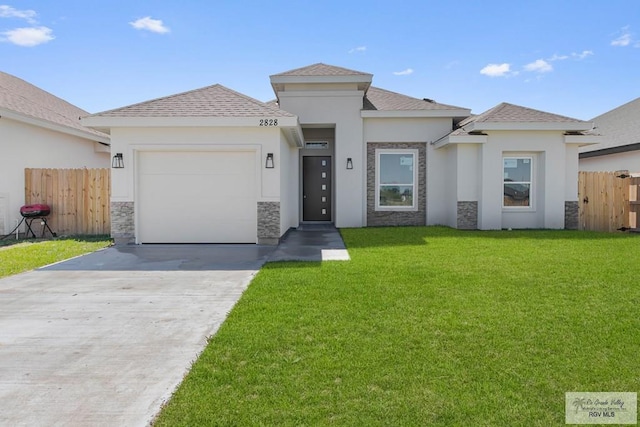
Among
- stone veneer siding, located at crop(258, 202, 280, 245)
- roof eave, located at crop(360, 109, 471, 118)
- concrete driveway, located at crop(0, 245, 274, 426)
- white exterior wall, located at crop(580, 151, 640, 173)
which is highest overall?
roof eave, located at crop(360, 109, 471, 118)

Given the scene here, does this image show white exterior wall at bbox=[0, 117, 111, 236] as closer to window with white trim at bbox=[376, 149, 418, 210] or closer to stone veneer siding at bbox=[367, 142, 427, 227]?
stone veneer siding at bbox=[367, 142, 427, 227]

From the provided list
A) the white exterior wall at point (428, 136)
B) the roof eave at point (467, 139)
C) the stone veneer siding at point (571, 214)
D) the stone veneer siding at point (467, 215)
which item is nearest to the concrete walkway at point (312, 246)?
the white exterior wall at point (428, 136)

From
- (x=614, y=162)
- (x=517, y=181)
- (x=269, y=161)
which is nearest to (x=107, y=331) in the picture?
(x=269, y=161)

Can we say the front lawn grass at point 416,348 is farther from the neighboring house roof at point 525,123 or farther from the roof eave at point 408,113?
the roof eave at point 408,113

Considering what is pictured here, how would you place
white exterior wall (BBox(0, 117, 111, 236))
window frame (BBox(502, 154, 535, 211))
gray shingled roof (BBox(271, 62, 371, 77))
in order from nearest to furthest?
white exterior wall (BBox(0, 117, 111, 236)), window frame (BBox(502, 154, 535, 211)), gray shingled roof (BBox(271, 62, 371, 77))

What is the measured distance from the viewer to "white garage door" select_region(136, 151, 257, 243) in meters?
10.1

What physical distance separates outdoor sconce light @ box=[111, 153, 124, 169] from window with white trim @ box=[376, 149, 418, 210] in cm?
813

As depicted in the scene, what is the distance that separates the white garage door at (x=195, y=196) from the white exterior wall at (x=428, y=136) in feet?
18.5

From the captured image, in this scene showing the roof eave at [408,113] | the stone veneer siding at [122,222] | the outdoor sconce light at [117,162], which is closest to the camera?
the outdoor sconce light at [117,162]

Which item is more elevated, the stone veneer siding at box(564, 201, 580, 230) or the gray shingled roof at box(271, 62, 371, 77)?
the gray shingled roof at box(271, 62, 371, 77)

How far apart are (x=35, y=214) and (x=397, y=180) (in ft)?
36.7

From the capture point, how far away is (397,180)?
14.5 meters

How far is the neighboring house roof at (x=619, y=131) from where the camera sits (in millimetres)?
15776

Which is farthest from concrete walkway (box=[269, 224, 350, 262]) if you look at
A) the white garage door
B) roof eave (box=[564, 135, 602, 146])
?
roof eave (box=[564, 135, 602, 146])
